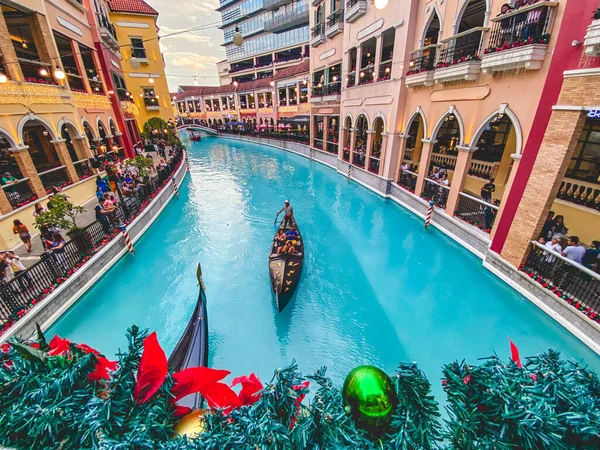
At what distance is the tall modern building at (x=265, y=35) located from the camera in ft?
120

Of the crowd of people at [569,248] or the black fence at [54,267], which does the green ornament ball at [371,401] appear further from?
the black fence at [54,267]

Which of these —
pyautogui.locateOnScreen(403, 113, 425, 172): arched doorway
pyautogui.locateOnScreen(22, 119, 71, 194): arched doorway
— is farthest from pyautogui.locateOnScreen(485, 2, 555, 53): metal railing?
pyautogui.locateOnScreen(22, 119, 71, 194): arched doorway

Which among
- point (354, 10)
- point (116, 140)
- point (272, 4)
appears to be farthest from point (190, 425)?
point (272, 4)

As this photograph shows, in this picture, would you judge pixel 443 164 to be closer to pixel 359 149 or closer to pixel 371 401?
pixel 359 149

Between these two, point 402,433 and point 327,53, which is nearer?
point 402,433

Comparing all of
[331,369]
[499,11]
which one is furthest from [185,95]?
[331,369]

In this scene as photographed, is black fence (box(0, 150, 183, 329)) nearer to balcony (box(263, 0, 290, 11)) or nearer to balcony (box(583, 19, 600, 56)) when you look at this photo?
balcony (box(583, 19, 600, 56))

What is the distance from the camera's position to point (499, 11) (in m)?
7.72

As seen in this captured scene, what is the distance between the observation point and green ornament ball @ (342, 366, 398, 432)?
179 cm

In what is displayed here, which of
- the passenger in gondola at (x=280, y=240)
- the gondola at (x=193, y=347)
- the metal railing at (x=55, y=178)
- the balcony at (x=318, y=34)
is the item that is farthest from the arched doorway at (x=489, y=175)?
the metal railing at (x=55, y=178)

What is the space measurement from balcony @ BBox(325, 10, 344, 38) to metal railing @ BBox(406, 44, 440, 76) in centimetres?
814

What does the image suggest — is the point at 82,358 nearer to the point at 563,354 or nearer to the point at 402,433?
the point at 402,433

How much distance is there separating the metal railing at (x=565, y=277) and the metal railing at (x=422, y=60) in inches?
316

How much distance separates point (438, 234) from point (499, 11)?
734cm
